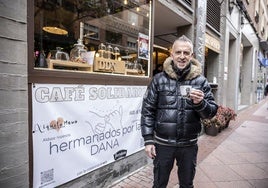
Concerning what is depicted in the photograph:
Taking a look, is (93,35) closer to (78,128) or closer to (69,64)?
(69,64)

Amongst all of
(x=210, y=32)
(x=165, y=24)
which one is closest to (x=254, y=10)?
(x=210, y=32)

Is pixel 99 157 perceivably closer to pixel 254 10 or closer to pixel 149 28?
pixel 149 28

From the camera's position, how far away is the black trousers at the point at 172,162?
2646mm

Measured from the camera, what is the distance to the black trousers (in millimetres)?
2646

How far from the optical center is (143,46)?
4.97 m

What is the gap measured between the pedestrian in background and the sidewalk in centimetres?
145

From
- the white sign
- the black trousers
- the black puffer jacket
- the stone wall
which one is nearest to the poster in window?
the white sign

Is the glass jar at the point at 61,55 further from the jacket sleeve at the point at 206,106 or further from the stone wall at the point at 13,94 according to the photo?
the jacket sleeve at the point at 206,106

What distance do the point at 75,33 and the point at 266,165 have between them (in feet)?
14.5

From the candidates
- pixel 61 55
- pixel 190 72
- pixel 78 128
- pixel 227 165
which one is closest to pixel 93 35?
pixel 61 55

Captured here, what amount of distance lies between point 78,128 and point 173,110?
1.38m

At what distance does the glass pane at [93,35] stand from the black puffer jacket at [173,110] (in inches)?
55.3

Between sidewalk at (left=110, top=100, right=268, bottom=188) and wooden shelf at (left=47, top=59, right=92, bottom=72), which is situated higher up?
wooden shelf at (left=47, top=59, right=92, bottom=72)

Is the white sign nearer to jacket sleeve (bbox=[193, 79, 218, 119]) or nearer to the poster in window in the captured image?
the poster in window
